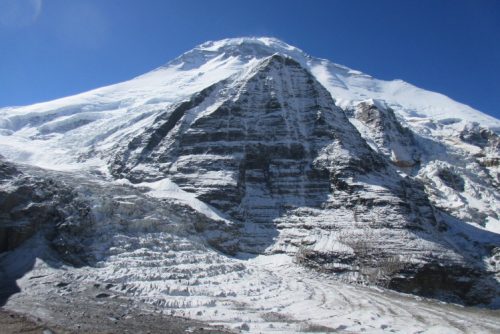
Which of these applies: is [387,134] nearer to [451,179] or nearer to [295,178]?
[451,179]

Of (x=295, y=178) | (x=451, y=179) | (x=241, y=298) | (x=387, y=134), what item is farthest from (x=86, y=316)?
(x=387, y=134)

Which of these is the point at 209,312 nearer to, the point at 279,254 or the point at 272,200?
the point at 279,254

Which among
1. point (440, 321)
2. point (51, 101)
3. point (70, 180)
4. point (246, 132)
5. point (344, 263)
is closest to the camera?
point (440, 321)

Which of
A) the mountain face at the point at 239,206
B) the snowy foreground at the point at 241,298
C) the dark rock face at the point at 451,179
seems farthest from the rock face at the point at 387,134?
the snowy foreground at the point at 241,298

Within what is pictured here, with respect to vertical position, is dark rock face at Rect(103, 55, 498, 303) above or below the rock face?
below

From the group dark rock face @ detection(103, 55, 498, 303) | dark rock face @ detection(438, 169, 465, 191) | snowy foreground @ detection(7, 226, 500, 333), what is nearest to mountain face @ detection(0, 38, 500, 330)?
dark rock face @ detection(103, 55, 498, 303)

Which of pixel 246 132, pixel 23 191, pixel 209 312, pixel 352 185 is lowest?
pixel 209 312

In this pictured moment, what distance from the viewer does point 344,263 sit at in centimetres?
5338

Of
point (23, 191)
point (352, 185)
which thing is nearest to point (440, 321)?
point (352, 185)

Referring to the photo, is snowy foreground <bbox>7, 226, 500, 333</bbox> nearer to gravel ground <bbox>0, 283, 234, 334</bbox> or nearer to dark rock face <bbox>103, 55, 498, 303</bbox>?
gravel ground <bbox>0, 283, 234, 334</bbox>

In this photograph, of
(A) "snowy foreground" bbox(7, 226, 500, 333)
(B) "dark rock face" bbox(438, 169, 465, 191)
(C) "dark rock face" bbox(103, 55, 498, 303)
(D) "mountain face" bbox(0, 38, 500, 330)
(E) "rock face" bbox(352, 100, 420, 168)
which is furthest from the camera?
(E) "rock face" bbox(352, 100, 420, 168)

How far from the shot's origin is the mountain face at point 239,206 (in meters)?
43.4

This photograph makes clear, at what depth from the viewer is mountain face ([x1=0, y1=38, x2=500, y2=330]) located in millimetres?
43406

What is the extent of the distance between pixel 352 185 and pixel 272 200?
10.1 m
